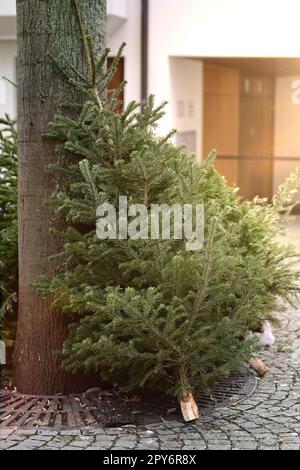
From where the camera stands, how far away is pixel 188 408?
17.6ft

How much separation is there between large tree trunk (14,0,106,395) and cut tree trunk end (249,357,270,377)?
4.38 ft

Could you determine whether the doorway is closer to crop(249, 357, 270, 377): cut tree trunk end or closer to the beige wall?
the beige wall

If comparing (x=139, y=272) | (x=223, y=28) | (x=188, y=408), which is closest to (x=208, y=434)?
(x=188, y=408)

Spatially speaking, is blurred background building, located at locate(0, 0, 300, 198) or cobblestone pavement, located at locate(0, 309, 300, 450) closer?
cobblestone pavement, located at locate(0, 309, 300, 450)

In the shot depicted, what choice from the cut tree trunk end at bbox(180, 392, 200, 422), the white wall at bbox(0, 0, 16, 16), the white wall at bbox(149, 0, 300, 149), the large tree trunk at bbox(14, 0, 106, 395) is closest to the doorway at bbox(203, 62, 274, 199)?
the white wall at bbox(149, 0, 300, 149)

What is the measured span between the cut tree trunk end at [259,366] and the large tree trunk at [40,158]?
4.38 ft

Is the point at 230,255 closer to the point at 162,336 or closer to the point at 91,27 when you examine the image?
the point at 162,336

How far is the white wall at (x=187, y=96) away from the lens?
13.0 meters

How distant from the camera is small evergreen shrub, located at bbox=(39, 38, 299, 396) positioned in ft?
16.9

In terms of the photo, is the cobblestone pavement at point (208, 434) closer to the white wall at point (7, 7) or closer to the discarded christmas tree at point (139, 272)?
the discarded christmas tree at point (139, 272)

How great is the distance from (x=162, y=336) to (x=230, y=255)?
2.36 ft

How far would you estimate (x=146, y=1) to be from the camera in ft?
40.5

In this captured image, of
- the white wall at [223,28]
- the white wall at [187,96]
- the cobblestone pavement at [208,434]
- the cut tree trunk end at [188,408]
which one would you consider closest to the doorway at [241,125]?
the white wall at [187,96]

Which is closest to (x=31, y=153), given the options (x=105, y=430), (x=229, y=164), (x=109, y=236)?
(x=109, y=236)
